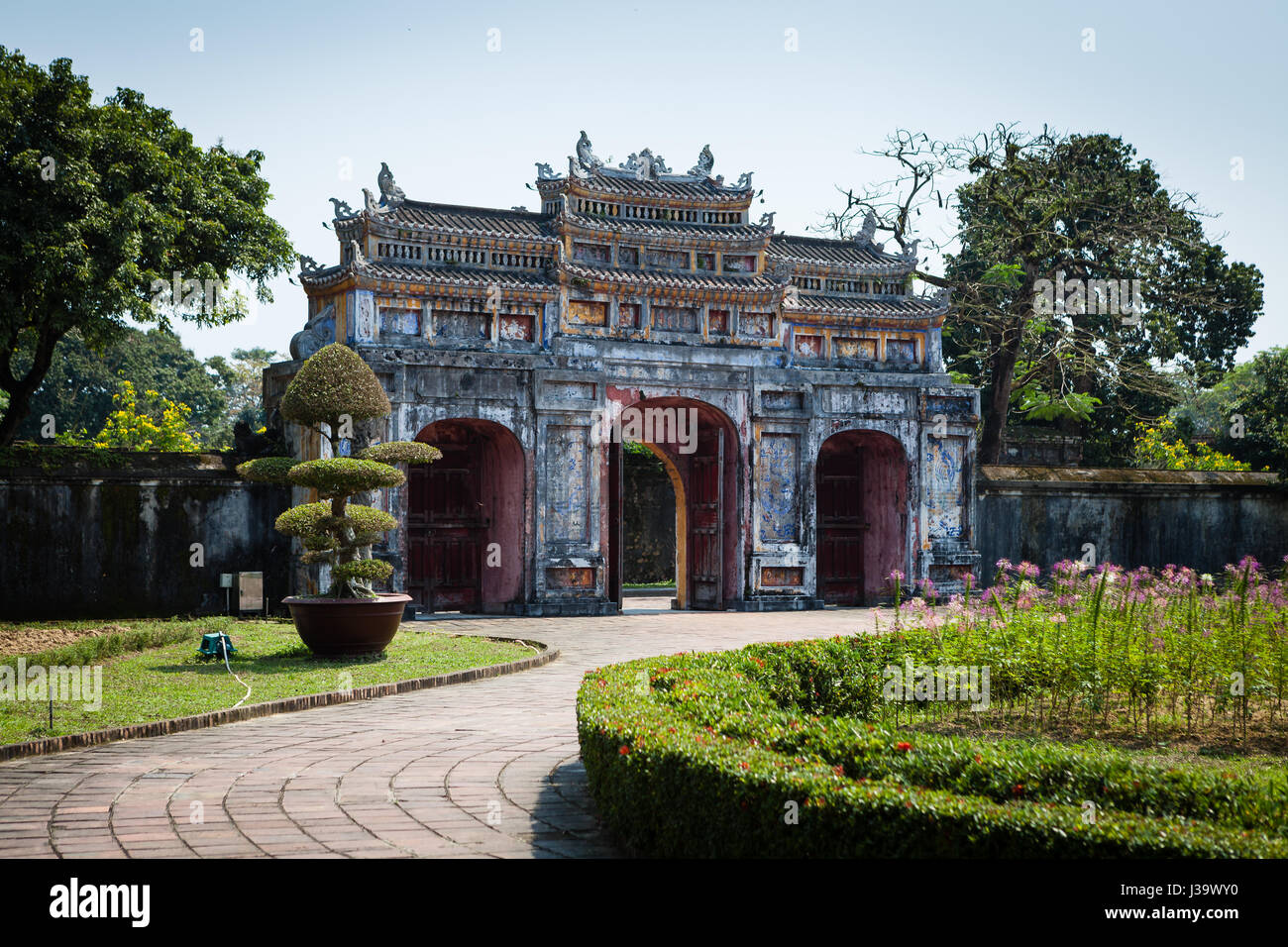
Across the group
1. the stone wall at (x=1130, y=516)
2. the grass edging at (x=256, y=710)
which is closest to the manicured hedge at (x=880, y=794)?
the grass edging at (x=256, y=710)

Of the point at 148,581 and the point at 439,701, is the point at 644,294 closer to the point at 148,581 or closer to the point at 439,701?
the point at 148,581

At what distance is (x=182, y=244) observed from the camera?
64.4 feet

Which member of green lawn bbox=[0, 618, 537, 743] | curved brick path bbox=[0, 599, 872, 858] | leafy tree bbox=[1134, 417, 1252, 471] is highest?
leafy tree bbox=[1134, 417, 1252, 471]

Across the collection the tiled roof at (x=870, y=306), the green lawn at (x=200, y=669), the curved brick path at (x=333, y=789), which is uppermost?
the tiled roof at (x=870, y=306)

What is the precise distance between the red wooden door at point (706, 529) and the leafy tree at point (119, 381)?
829 inches

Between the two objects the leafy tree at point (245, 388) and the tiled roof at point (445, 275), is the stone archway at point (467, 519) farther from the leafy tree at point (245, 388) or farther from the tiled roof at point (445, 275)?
the leafy tree at point (245, 388)

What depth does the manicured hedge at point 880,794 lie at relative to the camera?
4305 millimetres

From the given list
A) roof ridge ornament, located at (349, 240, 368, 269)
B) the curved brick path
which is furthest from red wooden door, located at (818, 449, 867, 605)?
the curved brick path

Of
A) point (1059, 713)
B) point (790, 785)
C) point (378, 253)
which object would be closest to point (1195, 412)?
point (378, 253)

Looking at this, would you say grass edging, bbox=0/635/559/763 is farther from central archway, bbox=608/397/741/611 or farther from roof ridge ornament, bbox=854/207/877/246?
roof ridge ornament, bbox=854/207/877/246

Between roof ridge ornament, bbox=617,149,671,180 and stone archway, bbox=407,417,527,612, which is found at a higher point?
roof ridge ornament, bbox=617,149,671,180

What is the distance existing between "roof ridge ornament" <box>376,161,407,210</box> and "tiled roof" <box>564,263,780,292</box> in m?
3.16

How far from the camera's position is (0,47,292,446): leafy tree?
685 inches
